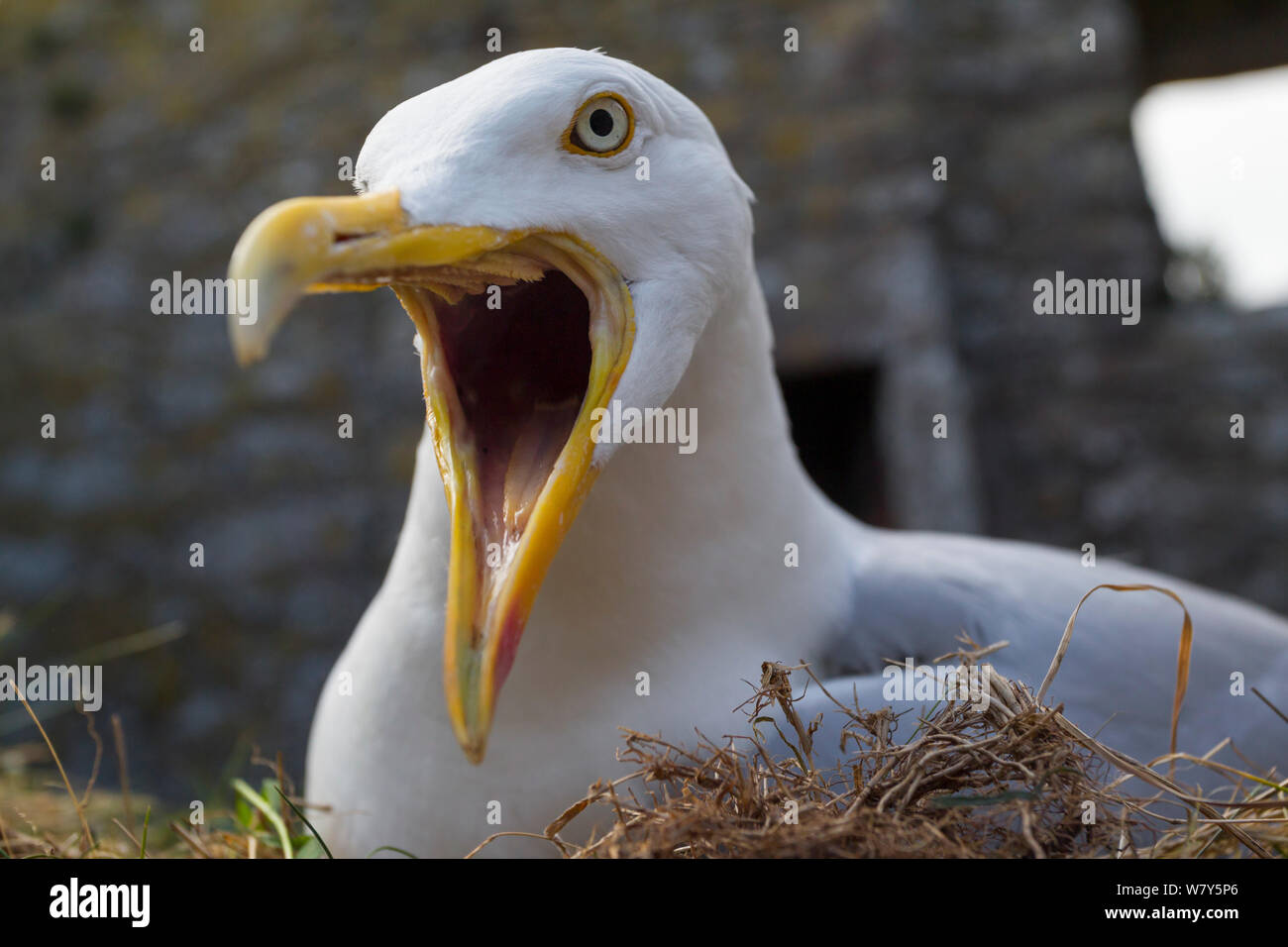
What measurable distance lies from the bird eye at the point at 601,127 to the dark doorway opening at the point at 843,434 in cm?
253

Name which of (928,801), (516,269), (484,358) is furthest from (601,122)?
(928,801)

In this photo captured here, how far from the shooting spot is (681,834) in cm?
98

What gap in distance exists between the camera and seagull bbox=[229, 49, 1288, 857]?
102 cm

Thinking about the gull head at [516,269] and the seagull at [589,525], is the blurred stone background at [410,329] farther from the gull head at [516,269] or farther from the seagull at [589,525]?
the gull head at [516,269]

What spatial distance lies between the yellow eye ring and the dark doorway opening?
2531 mm

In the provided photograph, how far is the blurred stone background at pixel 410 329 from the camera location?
3.58m

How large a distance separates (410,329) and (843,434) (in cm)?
167

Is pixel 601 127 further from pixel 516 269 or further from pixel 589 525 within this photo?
pixel 589 525

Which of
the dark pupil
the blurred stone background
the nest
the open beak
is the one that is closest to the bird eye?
the dark pupil

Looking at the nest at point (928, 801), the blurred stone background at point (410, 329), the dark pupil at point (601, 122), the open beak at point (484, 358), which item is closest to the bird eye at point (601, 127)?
the dark pupil at point (601, 122)

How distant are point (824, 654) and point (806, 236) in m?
2.46

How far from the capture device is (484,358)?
128 cm
